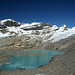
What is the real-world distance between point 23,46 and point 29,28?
64755 millimetres

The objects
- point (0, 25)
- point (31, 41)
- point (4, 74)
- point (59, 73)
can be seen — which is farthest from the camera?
point (0, 25)

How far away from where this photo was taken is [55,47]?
65.4 metres

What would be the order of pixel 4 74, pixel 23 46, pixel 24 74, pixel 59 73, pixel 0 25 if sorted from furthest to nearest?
1. pixel 0 25
2. pixel 23 46
3. pixel 4 74
4. pixel 24 74
5. pixel 59 73

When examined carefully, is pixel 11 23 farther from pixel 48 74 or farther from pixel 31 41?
pixel 48 74

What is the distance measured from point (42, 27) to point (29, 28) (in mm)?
16002

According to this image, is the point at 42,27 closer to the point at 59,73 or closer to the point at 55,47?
the point at 55,47

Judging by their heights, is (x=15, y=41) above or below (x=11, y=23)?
below

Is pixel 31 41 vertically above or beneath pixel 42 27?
beneath

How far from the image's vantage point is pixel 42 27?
141m

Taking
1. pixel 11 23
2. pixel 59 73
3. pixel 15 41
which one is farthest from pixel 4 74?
pixel 11 23

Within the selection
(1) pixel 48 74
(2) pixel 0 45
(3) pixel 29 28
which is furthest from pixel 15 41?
(1) pixel 48 74

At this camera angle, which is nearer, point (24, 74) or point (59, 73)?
point (59, 73)

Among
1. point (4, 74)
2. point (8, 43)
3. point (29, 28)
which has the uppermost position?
point (29, 28)

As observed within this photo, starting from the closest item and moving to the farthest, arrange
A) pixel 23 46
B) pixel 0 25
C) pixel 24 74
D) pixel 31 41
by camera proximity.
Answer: pixel 24 74 < pixel 23 46 < pixel 31 41 < pixel 0 25
